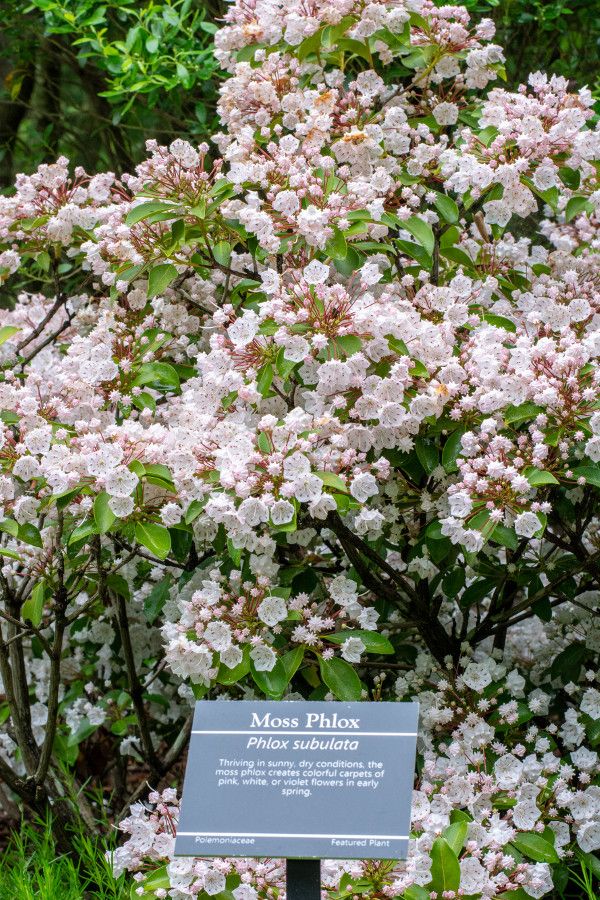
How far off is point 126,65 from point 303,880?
302cm

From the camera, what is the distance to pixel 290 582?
2963mm

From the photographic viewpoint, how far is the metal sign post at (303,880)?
1990 millimetres

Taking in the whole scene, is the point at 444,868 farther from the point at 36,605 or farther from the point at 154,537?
the point at 36,605

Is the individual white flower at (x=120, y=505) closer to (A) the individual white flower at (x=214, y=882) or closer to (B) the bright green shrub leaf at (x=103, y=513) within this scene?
(B) the bright green shrub leaf at (x=103, y=513)

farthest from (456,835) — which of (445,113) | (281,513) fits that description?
(445,113)

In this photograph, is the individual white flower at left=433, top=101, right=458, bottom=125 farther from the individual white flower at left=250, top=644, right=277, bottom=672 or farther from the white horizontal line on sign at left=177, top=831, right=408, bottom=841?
the white horizontal line on sign at left=177, top=831, right=408, bottom=841

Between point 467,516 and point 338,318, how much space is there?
0.53 metres

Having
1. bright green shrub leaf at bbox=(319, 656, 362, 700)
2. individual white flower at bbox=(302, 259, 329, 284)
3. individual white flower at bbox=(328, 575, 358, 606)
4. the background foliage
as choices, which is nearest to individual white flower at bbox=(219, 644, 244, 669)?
bright green shrub leaf at bbox=(319, 656, 362, 700)

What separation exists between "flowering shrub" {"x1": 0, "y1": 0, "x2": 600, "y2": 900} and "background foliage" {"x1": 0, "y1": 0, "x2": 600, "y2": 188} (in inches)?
28.7

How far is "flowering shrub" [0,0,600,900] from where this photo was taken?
100 inches

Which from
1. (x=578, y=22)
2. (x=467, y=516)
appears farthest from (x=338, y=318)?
(x=578, y=22)

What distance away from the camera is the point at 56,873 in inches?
128

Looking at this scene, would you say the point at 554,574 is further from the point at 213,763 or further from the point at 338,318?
the point at 213,763

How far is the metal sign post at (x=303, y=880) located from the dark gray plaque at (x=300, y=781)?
0.11 m
